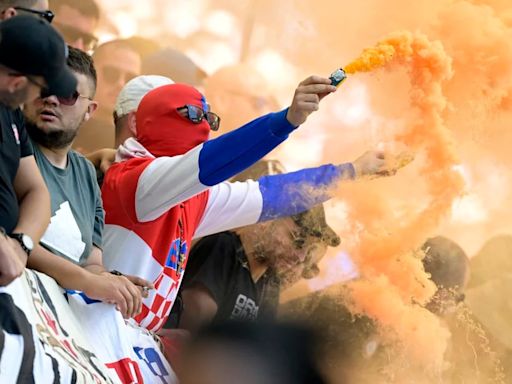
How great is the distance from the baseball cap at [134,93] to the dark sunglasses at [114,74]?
3.06ft

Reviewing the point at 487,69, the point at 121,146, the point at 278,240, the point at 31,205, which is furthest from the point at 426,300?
the point at 31,205

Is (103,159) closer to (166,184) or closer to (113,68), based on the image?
(166,184)

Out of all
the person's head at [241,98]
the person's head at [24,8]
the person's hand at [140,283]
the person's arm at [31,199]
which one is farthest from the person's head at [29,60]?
the person's head at [241,98]

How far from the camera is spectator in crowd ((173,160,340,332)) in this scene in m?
2.85

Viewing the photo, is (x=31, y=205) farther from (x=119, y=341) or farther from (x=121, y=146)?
(x=121, y=146)

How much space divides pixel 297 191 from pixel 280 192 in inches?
2.4

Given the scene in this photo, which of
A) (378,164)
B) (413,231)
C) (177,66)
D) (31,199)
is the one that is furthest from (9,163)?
(177,66)

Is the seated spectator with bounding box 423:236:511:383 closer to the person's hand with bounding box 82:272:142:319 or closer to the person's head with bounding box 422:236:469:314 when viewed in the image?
the person's head with bounding box 422:236:469:314

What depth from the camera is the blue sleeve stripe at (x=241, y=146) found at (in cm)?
251

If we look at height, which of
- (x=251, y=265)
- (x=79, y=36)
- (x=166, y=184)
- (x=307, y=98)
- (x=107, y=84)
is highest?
(x=79, y=36)

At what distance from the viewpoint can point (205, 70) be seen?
4262mm

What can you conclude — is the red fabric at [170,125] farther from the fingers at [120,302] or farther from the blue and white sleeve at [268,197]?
the fingers at [120,302]

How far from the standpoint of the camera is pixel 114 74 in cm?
402

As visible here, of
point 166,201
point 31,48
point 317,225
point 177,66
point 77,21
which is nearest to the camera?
point 31,48
